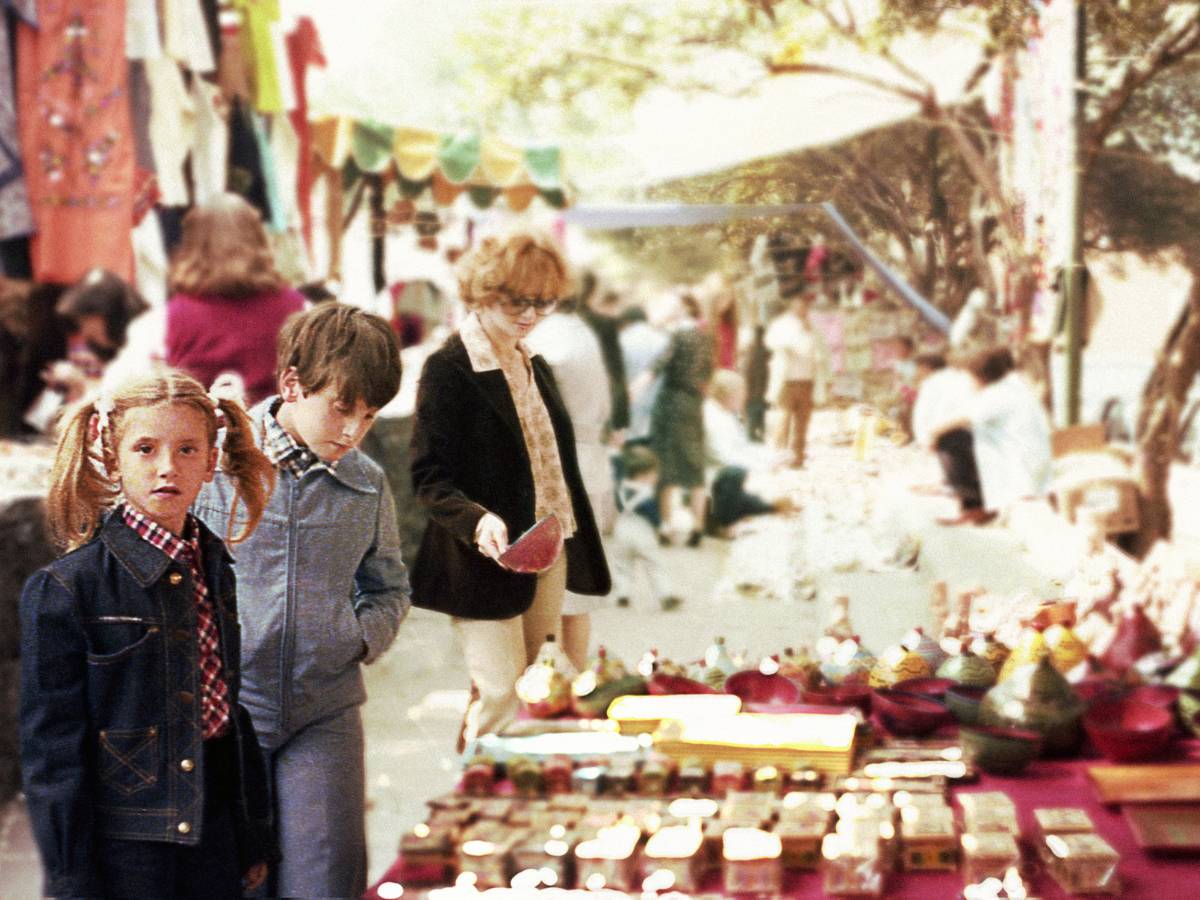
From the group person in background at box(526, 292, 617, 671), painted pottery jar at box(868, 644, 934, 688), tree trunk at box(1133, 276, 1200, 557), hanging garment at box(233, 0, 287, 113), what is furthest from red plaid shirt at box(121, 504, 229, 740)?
tree trunk at box(1133, 276, 1200, 557)

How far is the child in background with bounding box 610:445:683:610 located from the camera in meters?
2.42

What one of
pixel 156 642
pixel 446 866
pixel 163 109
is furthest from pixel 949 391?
pixel 163 109

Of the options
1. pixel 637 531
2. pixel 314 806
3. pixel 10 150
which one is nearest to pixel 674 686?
pixel 637 531

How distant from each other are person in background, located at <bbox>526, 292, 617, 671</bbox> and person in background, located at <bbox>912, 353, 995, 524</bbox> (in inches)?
19.8

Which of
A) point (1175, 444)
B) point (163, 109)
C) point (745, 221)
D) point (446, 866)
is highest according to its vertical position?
point (163, 109)

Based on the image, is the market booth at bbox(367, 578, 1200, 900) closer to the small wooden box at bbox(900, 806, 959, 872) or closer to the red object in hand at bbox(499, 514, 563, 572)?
the small wooden box at bbox(900, 806, 959, 872)

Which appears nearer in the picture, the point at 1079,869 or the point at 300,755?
the point at 1079,869

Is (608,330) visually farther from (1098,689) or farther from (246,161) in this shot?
(246,161)

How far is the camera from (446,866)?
1.99m

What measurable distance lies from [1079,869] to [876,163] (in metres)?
1.10

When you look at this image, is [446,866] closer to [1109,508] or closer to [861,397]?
[861,397]

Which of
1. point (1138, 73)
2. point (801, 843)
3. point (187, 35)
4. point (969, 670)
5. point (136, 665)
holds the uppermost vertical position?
point (187, 35)

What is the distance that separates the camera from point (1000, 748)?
208cm

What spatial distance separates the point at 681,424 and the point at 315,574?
662 millimetres
